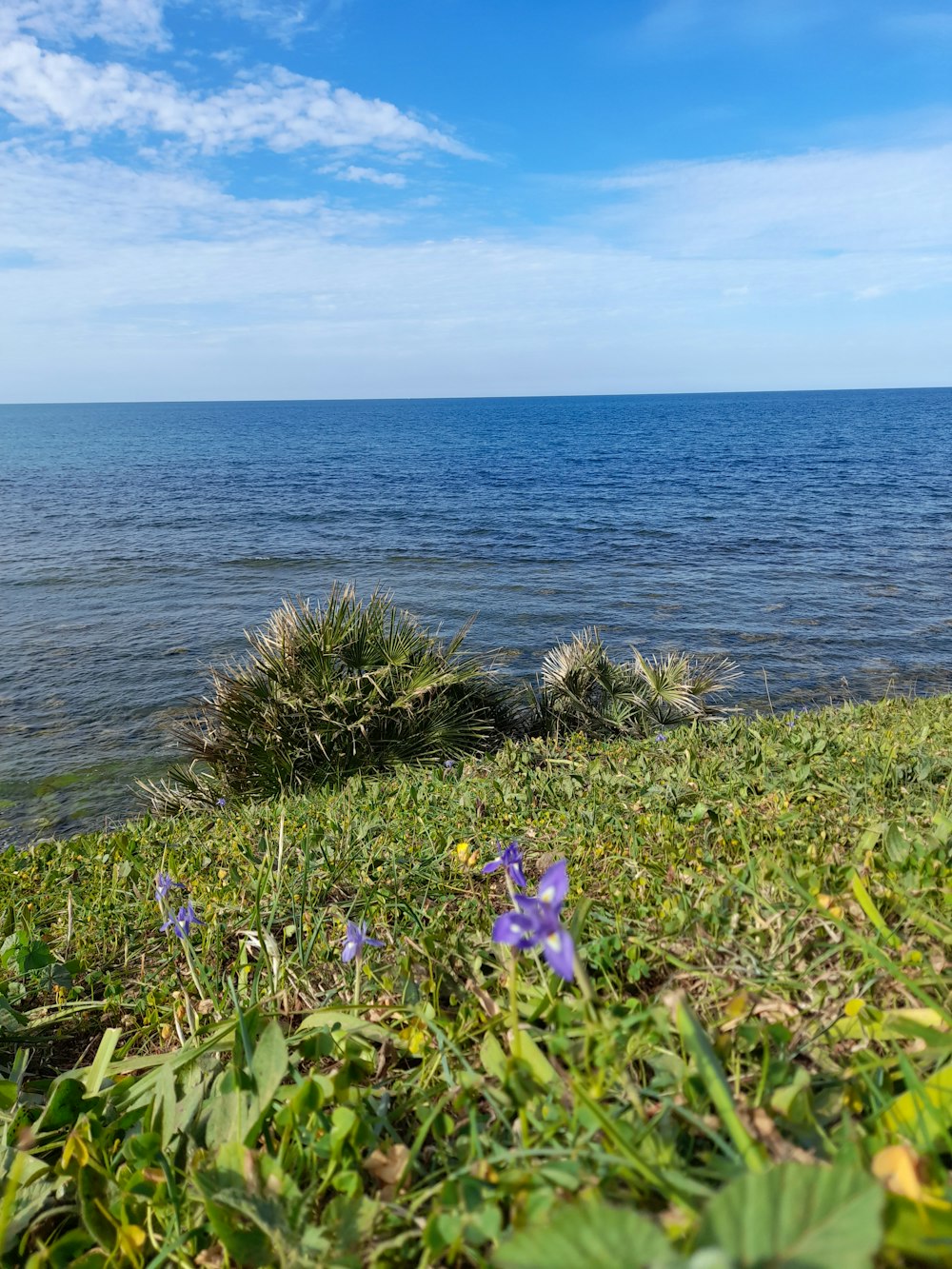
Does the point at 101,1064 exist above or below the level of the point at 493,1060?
below

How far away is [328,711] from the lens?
27.1 ft

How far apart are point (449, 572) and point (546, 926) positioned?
24968 millimetres

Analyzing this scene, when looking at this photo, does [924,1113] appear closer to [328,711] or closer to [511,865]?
[511,865]

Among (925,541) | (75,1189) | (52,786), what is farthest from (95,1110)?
(925,541)

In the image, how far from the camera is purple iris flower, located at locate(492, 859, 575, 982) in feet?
3.19

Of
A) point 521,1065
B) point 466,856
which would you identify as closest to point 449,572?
point 466,856

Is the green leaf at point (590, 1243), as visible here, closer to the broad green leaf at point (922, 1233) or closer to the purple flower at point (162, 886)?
the broad green leaf at point (922, 1233)

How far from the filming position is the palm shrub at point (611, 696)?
10.0 metres

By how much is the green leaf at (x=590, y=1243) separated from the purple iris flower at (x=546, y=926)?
24 centimetres

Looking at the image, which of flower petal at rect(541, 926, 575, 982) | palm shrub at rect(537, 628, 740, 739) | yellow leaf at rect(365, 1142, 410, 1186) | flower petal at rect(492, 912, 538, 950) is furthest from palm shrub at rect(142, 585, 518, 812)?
flower petal at rect(541, 926, 575, 982)

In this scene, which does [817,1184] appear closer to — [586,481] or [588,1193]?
[588,1193]

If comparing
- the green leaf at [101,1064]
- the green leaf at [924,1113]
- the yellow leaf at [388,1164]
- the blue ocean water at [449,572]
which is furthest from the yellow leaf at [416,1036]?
the blue ocean water at [449,572]

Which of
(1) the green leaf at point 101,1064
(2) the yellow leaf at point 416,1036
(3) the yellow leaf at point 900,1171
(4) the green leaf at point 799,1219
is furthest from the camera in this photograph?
(1) the green leaf at point 101,1064

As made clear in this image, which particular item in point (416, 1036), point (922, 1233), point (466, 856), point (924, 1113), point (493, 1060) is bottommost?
point (466, 856)
